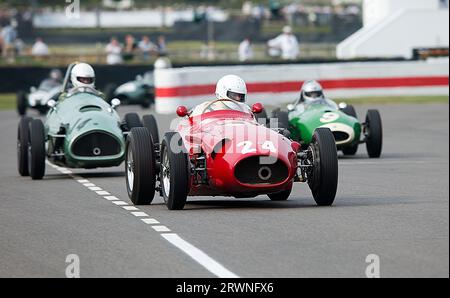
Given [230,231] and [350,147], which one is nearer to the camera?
[230,231]

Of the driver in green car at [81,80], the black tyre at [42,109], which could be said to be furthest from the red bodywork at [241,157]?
the black tyre at [42,109]

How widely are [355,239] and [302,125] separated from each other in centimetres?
1070

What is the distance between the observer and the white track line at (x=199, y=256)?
34.2 ft

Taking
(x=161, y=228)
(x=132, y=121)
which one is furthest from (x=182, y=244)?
(x=132, y=121)

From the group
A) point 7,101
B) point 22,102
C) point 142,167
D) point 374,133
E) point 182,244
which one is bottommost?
point 7,101

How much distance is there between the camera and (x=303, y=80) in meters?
40.7

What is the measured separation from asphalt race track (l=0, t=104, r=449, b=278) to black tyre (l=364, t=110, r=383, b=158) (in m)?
2.85

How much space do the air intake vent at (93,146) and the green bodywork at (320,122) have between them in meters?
3.88

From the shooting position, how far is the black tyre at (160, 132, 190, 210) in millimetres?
14422

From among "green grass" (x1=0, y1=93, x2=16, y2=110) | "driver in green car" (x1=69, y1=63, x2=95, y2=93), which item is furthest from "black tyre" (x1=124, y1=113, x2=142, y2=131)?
"green grass" (x1=0, y1=93, x2=16, y2=110)

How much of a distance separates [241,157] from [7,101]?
3605 cm

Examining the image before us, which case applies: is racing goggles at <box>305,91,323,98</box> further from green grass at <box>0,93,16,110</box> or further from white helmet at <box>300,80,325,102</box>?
green grass at <box>0,93,16,110</box>

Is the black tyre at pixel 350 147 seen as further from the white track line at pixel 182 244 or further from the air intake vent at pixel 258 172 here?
the air intake vent at pixel 258 172

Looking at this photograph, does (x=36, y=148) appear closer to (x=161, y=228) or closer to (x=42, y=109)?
(x=161, y=228)
